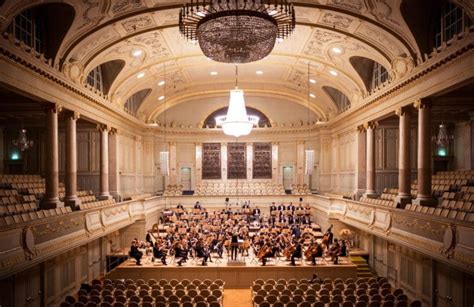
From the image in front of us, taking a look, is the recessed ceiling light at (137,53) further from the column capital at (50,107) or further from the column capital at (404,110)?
the column capital at (404,110)

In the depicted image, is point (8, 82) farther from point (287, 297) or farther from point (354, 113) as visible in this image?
point (354, 113)

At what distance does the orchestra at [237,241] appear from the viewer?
55.9ft

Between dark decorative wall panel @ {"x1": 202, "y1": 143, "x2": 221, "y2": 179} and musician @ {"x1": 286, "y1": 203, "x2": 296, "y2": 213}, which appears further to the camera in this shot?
dark decorative wall panel @ {"x1": 202, "y1": 143, "x2": 221, "y2": 179}

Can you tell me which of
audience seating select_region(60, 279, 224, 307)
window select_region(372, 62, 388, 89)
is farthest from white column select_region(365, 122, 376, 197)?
audience seating select_region(60, 279, 224, 307)

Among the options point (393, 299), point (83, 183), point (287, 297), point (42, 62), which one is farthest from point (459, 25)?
point (83, 183)

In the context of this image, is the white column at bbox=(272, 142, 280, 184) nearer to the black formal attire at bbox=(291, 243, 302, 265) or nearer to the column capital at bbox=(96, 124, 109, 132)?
the column capital at bbox=(96, 124, 109, 132)

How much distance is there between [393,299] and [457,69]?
668 cm

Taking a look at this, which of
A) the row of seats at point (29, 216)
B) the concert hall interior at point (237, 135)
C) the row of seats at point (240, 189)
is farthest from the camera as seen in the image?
the row of seats at point (240, 189)

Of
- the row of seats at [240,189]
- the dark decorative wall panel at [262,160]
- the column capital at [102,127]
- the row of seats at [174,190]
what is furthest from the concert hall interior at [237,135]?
the dark decorative wall panel at [262,160]

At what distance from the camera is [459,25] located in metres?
13.4

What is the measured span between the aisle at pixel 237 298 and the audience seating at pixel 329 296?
5.63 ft

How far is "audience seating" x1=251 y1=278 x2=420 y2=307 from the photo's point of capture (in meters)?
10.9

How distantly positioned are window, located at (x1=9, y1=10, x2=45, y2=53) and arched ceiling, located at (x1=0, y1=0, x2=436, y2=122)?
0.78 metres

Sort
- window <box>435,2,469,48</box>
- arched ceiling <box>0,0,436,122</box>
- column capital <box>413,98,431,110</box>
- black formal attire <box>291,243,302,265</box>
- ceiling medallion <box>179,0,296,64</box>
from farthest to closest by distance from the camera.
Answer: black formal attire <box>291,243,302,265</box> < column capital <box>413,98,431,110</box> < arched ceiling <box>0,0,436,122</box> < window <box>435,2,469,48</box> < ceiling medallion <box>179,0,296,64</box>
